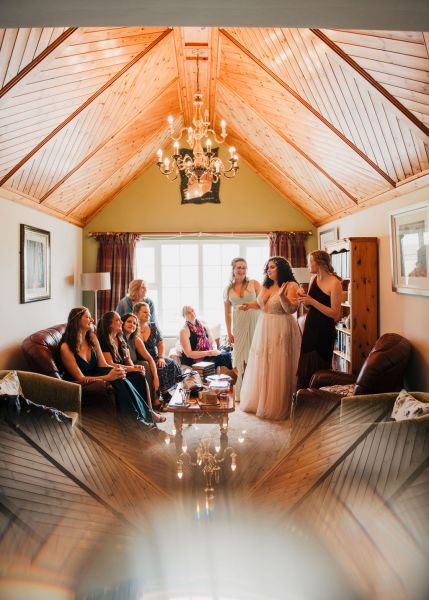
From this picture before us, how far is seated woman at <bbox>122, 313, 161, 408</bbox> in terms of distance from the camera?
4062 millimetres

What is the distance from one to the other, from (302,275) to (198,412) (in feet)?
9.93

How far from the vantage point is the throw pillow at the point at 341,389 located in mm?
3160

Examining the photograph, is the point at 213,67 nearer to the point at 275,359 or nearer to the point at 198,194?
the point at 198,194

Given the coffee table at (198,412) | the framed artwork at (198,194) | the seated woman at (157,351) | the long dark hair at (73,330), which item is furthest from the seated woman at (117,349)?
the framed artwork at (198,194)

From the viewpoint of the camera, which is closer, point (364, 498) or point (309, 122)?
point (364, 498)

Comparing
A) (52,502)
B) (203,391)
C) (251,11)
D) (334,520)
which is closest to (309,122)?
(203,391)

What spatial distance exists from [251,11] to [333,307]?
115 inches

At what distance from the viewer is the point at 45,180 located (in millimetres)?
4098

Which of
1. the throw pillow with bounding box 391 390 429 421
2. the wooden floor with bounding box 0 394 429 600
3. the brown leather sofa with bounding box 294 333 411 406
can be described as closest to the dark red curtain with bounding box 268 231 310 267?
the brown leather sofa with bounding box 294 333 411 406

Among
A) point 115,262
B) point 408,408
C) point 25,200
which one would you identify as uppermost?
point 25,200

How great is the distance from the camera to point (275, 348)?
13.4 ft

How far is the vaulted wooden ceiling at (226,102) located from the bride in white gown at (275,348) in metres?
1.17

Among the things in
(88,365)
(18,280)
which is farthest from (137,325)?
(18,280)

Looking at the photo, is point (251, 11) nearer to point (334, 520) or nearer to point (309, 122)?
point (334, 520)
